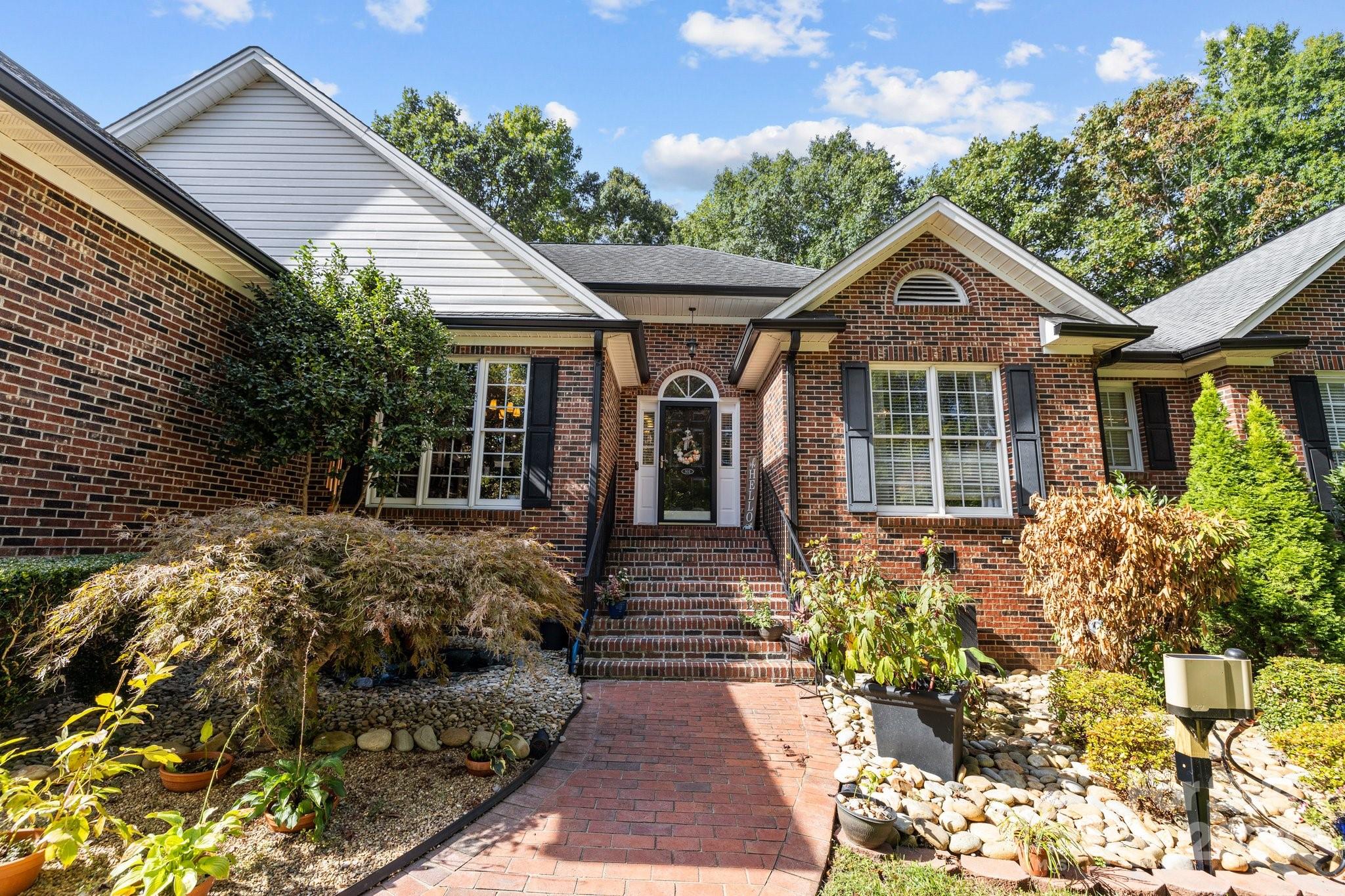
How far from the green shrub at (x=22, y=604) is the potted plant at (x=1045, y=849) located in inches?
A: 205

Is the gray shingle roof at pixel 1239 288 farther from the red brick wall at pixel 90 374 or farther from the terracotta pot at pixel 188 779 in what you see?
the red brick wall at pixel 90 374

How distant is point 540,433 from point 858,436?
3.99 metres

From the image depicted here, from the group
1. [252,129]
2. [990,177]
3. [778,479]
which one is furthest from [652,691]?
[990,177]

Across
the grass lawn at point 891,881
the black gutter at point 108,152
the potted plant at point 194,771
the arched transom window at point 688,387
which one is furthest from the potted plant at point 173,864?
the arched transom window at point 688,387

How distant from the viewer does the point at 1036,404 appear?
278 inches

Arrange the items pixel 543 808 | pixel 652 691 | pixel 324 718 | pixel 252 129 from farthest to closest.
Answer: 1. pixel 252 129
2. pixel 652 691
3. pixel 324 718
4. pixel 543 808

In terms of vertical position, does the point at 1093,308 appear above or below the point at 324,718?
above

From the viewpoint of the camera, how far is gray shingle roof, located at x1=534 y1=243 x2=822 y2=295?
8.86m

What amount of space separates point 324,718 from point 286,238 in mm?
6786

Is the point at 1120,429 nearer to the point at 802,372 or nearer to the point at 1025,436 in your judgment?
the point at 1025,436

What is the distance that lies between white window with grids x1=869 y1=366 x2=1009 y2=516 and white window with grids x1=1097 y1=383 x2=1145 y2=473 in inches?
114

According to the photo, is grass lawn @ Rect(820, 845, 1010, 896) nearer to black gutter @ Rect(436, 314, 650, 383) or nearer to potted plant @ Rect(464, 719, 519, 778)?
potted plant @ Rect(464, 719, 519, 778)

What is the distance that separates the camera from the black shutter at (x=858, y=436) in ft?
22.6

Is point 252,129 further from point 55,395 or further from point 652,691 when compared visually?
point 652,691
